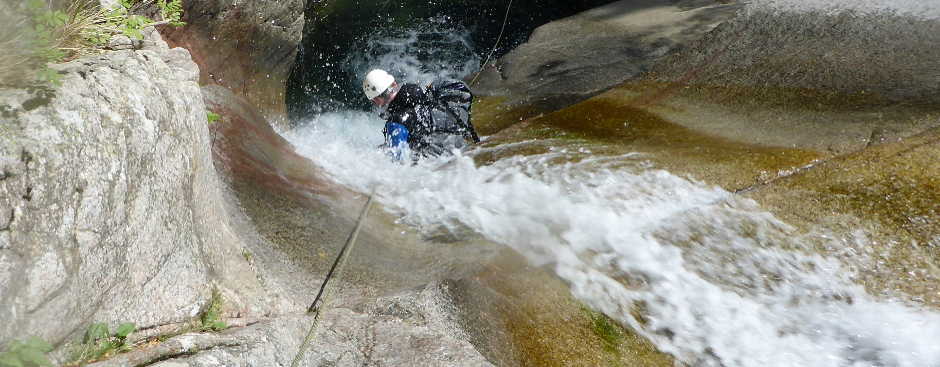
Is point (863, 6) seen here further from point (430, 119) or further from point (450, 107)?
point (430, 119)

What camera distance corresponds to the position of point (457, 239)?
4117 mm

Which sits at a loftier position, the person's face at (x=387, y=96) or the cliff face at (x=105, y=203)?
the cliff face at (x=105, y=203)

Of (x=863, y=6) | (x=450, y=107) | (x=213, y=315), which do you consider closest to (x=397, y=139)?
(x=450, y=107)

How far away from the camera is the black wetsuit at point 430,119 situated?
223 inches

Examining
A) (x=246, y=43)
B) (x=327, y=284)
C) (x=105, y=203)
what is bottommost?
(x=327, y=284)

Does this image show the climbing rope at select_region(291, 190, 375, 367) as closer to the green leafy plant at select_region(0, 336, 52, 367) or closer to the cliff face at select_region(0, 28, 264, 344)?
the cliff face at select_region(0, 28, 264, 344)

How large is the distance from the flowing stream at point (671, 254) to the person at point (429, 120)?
26cm

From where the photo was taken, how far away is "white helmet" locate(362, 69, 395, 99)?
6.07 m

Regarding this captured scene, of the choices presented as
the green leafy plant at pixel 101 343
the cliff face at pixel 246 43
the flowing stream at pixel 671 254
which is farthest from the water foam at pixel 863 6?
the green leafy plant at pixel 101 343

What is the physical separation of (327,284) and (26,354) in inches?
68.5

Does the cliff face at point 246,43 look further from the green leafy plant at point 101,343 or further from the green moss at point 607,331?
the green moss at point 607,331

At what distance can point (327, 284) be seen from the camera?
3484mm

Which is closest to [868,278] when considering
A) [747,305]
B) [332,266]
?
[747,305]

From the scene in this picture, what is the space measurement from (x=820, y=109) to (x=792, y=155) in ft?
2.95
